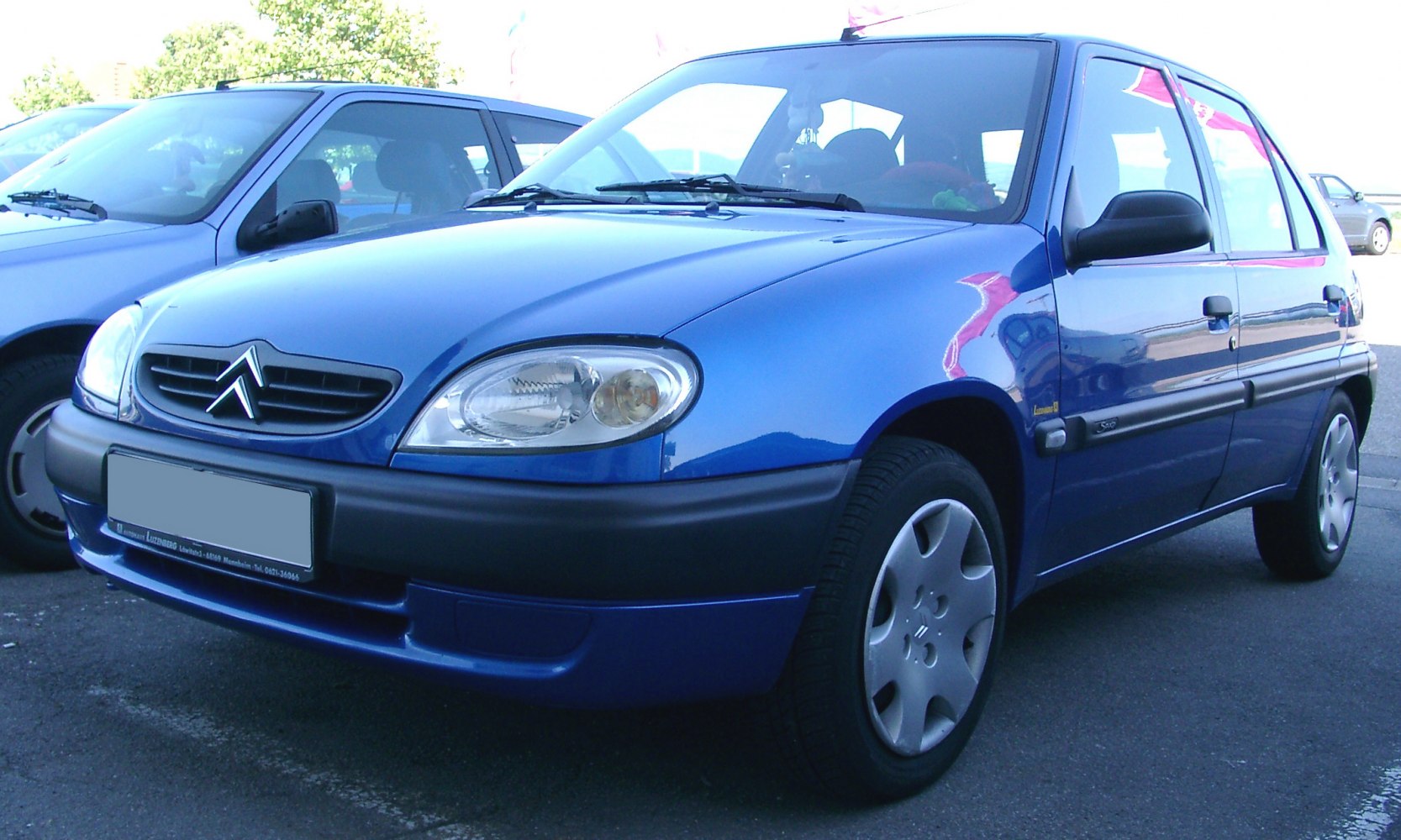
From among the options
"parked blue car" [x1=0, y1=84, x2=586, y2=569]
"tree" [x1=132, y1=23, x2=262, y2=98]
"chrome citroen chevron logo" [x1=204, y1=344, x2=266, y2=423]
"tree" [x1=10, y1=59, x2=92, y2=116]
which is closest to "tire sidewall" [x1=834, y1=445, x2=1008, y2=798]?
"chrome citroen chevron logo" [x1=204, y1=344, x2=266, y2=423]

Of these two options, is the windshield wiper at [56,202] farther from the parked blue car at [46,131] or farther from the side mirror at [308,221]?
the parked blue car at [46,131]

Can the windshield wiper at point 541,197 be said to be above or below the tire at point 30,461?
above

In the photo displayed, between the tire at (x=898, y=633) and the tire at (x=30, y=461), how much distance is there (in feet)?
Answer: 8.49

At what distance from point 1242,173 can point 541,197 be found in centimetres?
223

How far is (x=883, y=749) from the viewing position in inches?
98.9

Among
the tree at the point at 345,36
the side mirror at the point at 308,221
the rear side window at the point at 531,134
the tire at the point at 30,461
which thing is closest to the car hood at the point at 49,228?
the tire at the point at 30,461

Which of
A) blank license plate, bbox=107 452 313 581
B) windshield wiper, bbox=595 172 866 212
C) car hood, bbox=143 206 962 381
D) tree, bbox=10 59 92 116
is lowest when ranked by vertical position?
tree, bbox=10 59 92 116

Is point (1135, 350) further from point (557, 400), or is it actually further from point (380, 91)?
point (380, 91)

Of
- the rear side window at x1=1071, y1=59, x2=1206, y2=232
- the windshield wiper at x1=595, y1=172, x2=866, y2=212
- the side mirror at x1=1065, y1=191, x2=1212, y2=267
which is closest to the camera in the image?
the side mirror at x1=1065, y1=191, x2=1212, y2=267

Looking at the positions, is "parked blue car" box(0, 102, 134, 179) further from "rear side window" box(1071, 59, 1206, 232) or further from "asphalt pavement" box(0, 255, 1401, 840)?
"rear side window" box(1071, 59, 1206, 232)

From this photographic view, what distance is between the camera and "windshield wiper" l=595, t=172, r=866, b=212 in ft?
10.3

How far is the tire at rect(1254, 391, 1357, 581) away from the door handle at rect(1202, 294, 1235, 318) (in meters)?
1.08

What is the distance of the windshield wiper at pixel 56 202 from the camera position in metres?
4.45

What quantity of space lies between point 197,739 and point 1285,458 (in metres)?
3.23
